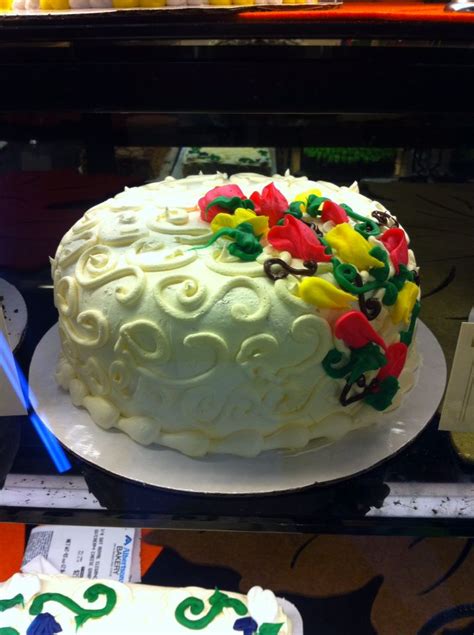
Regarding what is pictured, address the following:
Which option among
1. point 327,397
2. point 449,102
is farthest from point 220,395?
point 449,102

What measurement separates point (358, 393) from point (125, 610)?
502 mm

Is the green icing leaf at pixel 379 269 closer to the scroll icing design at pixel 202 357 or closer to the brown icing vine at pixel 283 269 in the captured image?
the brown icing vine at pixel 283 269

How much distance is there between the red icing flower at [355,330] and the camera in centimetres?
93

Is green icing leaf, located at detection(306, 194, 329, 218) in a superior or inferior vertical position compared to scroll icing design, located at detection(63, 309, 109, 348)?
superior

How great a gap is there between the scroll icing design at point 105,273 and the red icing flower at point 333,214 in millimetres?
334

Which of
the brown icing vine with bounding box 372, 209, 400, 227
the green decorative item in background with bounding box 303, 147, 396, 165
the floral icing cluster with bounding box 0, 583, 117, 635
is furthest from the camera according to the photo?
the green decorative item in background with bounding box 303, 147, 396, 165

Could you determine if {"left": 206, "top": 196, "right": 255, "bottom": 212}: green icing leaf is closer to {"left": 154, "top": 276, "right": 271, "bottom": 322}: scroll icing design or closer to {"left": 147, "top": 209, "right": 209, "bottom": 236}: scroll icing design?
{"left": 147, "top": 209, "right": 209, "bottom": 236}: scroll icing design

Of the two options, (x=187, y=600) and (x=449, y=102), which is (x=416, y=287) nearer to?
(x=449, y=102)

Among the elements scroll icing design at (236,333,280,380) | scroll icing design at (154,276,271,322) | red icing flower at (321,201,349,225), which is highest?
red icing flower at (321,201,349,225)

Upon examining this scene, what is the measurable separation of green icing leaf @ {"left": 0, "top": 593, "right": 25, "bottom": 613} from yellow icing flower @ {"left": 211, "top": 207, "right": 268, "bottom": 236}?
2.15 ft

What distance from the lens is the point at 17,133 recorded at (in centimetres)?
145

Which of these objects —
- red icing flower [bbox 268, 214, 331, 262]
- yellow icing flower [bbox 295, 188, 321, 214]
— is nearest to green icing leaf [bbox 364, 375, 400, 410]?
red icing flower [bbox 268, 214, 331, 262]

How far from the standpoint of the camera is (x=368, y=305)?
0.97m

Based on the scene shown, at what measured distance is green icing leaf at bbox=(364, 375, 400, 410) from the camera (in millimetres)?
1020
